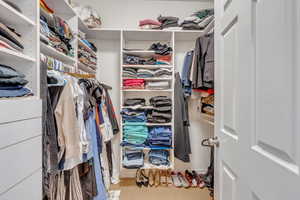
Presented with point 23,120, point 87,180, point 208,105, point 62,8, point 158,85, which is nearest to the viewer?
point 23,120

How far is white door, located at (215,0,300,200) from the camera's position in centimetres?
47

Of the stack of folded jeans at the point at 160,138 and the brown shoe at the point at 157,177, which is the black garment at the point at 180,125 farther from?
the brown shoe at the point at 157,177

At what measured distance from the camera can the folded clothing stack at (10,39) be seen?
2.95ft

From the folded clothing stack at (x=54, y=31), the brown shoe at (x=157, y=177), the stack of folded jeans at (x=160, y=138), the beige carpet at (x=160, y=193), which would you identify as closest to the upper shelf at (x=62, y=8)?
the folded clothing stack at (x=54, y=31)

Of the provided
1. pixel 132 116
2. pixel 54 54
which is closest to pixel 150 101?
pixel 132 116

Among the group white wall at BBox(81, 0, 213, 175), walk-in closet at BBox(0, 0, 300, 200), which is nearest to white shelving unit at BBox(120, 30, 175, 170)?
walk-in closet at BBox(0, 0, 300, 200)

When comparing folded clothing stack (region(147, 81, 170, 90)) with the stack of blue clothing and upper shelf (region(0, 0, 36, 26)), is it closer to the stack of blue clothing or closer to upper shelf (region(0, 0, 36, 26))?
the stack of blue clothing

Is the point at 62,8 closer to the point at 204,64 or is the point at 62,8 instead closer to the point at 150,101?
the point at 150,101

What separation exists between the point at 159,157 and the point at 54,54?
5.55ft

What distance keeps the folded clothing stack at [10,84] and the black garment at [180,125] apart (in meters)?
1.71

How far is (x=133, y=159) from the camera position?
2326mm

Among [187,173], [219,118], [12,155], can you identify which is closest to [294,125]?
[219,118]

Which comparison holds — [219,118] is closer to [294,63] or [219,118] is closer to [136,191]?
[294,63]

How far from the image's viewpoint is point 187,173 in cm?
257
